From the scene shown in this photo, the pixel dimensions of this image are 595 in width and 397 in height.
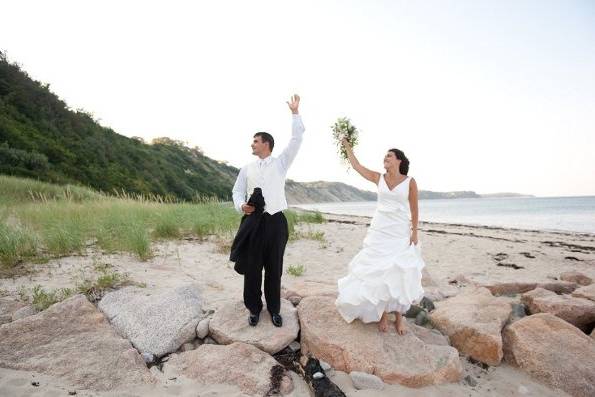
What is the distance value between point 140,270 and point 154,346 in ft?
8.13

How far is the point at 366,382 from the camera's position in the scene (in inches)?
133

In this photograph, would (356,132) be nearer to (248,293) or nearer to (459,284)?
(248,293)

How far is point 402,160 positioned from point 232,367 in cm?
278

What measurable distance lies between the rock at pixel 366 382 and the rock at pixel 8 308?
3704 mm

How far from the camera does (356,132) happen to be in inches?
193

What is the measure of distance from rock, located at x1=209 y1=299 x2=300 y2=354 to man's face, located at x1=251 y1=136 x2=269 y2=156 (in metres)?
1.90

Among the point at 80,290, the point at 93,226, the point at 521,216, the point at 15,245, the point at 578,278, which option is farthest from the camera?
the point at 521,216

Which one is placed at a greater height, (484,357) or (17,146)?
(17,146)

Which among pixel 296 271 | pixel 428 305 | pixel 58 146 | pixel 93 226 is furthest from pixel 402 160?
pixel 58 146

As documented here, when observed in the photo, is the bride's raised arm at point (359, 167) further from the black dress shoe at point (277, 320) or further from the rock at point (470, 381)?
the rock at point (470, 381)

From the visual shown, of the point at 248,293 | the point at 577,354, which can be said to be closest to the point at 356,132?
the point at 248,293

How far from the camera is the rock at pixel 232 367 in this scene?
10.8ft

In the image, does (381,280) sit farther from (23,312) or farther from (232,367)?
Answer: (23,312)

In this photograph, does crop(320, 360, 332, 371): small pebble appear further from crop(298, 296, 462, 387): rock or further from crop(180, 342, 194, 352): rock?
crop(180, 342, 194, 352): rock
